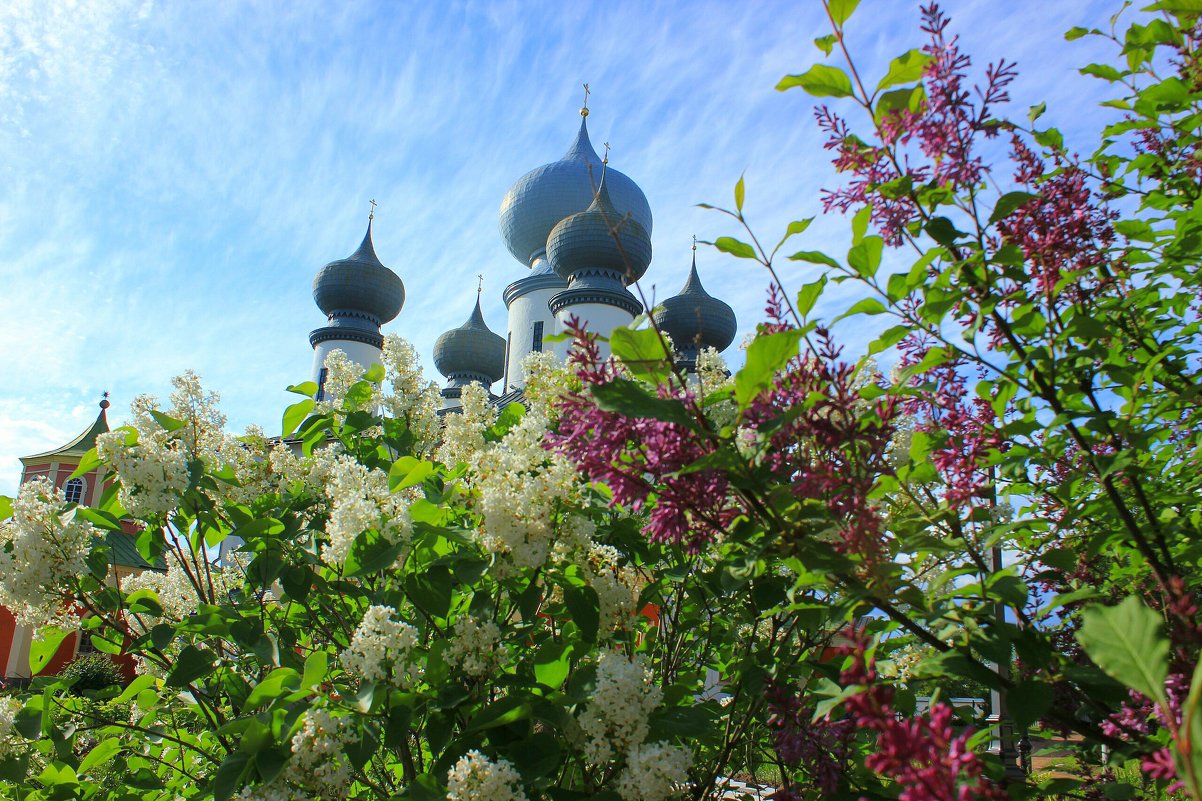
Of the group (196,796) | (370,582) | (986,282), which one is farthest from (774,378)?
(196,796)

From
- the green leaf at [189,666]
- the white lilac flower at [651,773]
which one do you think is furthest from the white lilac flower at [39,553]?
the white lilac flower at [651,773]

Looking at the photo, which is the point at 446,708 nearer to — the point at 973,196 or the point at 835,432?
the point at 835,432

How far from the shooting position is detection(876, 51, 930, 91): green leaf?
5.14ft

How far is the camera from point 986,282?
5.29 feet

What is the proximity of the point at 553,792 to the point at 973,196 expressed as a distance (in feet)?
5.56

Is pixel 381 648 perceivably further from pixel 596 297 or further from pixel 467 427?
pixel 596 297

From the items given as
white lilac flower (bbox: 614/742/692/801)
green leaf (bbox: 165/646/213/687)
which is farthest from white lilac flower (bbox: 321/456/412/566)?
white lilac flower (bbox: 614/742/692/801)

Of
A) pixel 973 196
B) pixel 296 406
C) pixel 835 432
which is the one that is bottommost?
pixel 835 432

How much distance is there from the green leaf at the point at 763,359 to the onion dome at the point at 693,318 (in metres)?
23.0

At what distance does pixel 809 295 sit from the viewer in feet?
5.01

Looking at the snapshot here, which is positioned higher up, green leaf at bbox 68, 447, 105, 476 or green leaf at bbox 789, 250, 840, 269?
green leaf at bbox 68, 447, 105, 476

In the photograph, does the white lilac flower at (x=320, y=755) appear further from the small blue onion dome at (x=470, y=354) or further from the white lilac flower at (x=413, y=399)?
the small blue onion dome at (x=470, y=354)

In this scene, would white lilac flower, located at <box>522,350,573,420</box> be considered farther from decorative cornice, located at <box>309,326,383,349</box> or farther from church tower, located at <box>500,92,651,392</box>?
decorative cornice, located at <box>309,326,383,349</box>

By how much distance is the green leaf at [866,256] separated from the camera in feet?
5.14
